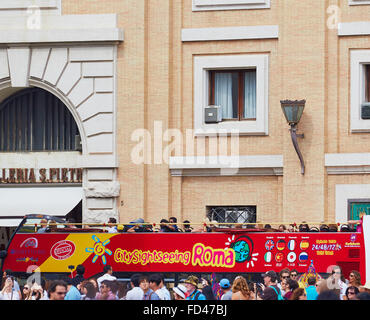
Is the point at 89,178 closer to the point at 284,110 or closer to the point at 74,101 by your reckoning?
the point at 74,101

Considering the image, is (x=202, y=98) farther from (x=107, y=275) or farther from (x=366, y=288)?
Answer: (x=366, y=288)

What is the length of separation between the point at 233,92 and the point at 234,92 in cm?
3

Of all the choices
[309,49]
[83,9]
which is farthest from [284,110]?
[83,9]

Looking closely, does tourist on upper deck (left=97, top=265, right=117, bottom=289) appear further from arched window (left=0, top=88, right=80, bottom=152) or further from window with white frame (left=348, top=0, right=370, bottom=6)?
window with white frame (left=348, top=0, right=370, bottom=6)

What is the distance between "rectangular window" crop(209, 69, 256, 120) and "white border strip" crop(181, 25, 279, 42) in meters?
1.16

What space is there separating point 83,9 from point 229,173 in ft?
22.6

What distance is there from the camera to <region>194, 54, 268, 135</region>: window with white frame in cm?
3222

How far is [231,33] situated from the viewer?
106 feet

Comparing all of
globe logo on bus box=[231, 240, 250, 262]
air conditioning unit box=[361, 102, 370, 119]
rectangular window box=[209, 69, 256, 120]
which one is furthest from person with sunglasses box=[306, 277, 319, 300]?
rectangular window box=[209, 69, 256, 120]

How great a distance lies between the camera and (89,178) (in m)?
32.8

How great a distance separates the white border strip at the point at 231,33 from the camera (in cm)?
3209

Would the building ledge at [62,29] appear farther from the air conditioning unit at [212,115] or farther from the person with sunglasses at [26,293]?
the person with sunglasses at [26,293]

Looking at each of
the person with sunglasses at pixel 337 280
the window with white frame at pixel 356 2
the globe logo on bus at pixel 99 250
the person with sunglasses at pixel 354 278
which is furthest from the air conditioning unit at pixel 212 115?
the person with sunglasses at pixel 354 278

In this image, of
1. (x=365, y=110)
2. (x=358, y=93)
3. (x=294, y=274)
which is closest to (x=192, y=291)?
(x=294, y=274)
